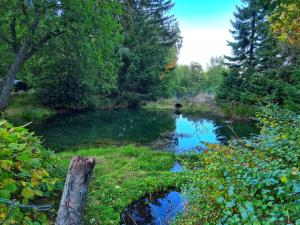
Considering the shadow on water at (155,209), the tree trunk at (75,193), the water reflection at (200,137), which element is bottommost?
the shadow on water at (155,209)

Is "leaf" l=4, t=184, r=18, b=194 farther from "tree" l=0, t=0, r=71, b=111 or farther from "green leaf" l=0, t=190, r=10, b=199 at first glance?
"tree" l=0, t=0, r=71, b=111

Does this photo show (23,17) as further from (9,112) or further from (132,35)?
(132,35)

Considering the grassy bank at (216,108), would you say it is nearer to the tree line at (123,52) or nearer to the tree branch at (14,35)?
the tree line at (123,52)

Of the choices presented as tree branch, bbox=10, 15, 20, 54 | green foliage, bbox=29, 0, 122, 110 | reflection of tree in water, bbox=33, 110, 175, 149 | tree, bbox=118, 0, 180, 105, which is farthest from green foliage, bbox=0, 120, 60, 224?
tree, bbox=118, 0, 180, 105

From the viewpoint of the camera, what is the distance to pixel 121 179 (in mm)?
7879

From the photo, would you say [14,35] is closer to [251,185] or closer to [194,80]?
[251,185]

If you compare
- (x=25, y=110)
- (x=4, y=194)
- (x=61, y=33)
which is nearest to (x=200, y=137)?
(x=61, y=33)

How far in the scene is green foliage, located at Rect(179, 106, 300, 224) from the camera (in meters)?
2.96

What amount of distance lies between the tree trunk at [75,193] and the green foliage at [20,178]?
0.27m

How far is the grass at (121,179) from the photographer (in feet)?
18.7

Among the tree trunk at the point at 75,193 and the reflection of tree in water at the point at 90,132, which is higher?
the tree trunk at the point at 75,193

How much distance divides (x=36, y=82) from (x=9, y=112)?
6.30 metres

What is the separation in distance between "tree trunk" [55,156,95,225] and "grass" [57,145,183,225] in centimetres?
69

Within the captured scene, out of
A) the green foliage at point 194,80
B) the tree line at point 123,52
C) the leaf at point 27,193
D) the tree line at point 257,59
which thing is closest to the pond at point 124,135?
the tree line at point 123,52
